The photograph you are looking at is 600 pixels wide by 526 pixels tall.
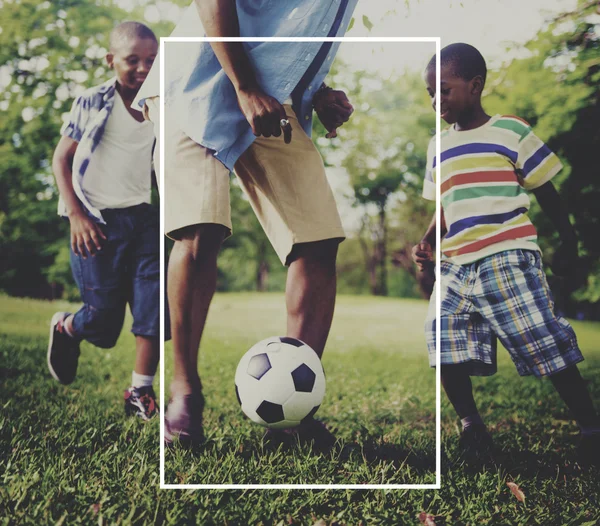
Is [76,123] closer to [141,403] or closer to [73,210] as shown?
[73,210]

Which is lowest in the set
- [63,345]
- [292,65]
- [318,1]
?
[63,345]

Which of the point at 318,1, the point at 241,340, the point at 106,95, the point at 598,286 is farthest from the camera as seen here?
the point at 241,340

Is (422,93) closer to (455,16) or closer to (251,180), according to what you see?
(455,16)

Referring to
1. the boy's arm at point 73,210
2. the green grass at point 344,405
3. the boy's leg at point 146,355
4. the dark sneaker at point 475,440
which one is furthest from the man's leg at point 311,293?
the boy's arm at point 73,210

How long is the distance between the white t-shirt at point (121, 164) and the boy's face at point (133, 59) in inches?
3.8

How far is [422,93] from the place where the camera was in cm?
429

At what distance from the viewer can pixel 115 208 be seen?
2613 mm

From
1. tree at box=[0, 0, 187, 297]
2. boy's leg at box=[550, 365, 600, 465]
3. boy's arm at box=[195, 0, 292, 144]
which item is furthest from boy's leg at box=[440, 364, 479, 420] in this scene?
tree at box=[0, 0, 187, 297]

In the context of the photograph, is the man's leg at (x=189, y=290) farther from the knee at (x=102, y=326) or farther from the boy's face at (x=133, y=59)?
the boy's face at (x=133, y=59)

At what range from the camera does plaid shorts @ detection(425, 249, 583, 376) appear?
2.05 metres

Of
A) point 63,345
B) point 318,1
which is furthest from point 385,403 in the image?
point 318,1

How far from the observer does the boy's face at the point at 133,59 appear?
2.57 m

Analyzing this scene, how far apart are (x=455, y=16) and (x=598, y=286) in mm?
2292

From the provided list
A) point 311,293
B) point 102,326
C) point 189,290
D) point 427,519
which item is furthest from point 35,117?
point 427,519
